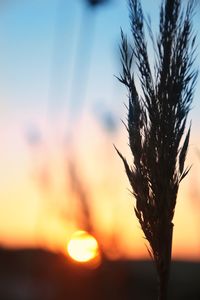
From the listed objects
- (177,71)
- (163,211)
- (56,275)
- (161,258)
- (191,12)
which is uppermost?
(56,275)

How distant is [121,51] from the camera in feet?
10.9

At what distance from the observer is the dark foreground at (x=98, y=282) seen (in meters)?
8.71

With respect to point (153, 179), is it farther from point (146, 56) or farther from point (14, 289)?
point (14, 289)

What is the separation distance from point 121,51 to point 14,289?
13.4 metres

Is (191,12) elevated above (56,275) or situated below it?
below

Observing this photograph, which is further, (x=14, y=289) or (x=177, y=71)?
(x=14, y=289)

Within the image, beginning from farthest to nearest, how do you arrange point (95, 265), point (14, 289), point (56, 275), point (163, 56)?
point (14, 289)
point (56, 275)
point (95, 265)
point (163, 56)

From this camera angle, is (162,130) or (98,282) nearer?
(162,130)

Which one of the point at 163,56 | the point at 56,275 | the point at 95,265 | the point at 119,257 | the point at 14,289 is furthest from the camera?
the point at 14,289

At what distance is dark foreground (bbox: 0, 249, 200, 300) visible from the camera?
28.6ft

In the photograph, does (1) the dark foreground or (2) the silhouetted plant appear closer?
(2) the silhouetted plant

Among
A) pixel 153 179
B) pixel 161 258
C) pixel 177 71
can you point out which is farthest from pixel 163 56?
pixel 161 258

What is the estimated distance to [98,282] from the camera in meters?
9.95

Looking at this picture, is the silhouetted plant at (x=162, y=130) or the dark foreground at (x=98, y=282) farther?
the dark foreground at (x=98, y=282)
